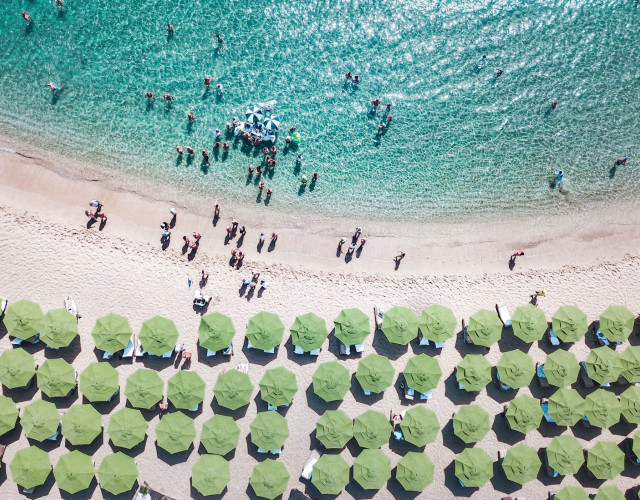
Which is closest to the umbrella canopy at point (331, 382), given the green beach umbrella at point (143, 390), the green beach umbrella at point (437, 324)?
the green beach umbrella at point (437, 324)

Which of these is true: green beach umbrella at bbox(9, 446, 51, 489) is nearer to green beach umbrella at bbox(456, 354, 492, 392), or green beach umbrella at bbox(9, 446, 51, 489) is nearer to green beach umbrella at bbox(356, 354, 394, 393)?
green beach umbrella at bbox(356, 354, 394, 393)

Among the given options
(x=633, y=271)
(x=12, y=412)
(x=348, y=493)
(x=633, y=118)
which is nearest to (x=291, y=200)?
(x=348, y=493)

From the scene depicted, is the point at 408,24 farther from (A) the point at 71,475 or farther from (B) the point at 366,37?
(A) the point at 71,475

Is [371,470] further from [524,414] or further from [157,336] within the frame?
[157,336]

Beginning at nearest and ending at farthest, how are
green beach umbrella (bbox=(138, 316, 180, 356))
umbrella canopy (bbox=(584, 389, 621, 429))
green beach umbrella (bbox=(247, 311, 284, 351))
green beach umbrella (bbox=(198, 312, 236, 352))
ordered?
green beach umbrella (bbox=(138, 316, 180, 356)) < green beach umbrella (bbox=(198, 312, 236, 352)) < green beach umbrella (bbox=(247, 311, 284, 351)) < umbrella canopy (bbox=(584, 389, 621, 429))

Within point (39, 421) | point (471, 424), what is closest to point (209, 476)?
point (39, 421)

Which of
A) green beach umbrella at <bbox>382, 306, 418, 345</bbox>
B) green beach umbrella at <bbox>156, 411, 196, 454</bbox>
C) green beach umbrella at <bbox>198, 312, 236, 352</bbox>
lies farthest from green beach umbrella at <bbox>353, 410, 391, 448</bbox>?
green beach umbrella at <bbox>156, 411, 196, 454</bbox>

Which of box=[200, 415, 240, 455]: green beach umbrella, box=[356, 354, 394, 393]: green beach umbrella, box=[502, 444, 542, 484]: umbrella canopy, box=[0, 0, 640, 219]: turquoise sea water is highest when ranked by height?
box=[0, 0, 640, 219]: turquoise sea water
